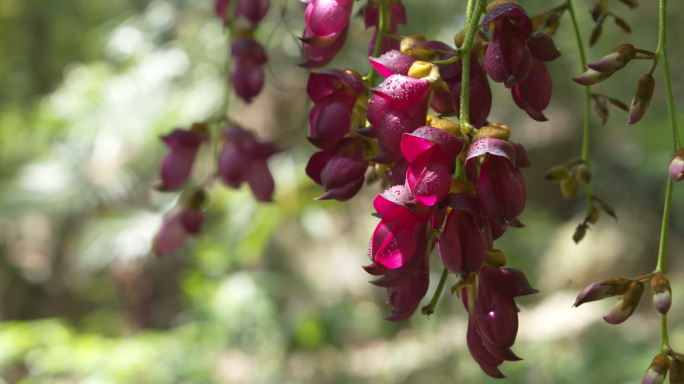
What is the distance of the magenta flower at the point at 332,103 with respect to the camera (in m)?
0.34

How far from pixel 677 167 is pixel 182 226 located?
57 centimetres

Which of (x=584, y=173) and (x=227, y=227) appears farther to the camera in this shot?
(x=227, y=227)

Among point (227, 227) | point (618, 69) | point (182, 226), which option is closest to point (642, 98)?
point (618, 69)

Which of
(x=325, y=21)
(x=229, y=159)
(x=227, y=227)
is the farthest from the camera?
(x=227, y=227)

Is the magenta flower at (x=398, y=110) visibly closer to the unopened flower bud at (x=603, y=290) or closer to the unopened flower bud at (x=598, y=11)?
the unopened flower bud at (x=603, y=290)

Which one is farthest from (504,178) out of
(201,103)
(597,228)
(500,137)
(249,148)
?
(597,228)

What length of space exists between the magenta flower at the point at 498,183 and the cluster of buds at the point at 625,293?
7 cm

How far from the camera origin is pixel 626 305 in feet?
1.02

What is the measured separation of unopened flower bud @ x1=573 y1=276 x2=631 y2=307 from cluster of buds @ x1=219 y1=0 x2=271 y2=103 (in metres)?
0.46

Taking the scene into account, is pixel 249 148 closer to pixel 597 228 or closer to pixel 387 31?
pixel 387 31

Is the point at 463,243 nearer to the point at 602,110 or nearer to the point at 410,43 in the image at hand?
the point at 410,43

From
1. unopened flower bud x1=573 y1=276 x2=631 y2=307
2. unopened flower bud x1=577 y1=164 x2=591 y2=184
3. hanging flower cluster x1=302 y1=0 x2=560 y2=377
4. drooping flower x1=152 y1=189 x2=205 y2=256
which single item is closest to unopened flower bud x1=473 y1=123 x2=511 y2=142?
hanging flower cluster x1=302 y1=0 x2=560 y2=377

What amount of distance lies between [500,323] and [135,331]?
295 cm

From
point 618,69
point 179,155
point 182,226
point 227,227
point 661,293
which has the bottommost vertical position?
point 227,227
